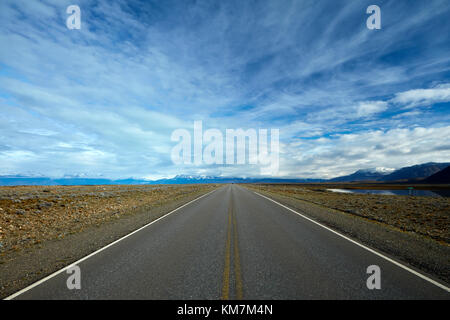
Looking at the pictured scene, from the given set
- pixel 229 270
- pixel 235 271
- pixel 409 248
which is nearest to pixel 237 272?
pixel 235 271

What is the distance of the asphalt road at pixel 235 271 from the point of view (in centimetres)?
419

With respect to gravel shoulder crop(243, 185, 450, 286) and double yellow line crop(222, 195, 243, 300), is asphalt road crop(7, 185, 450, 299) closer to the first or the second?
double yellow line crop(222, 195, 243, 300)

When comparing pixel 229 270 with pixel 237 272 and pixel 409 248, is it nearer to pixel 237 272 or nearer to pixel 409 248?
pixel 237 272

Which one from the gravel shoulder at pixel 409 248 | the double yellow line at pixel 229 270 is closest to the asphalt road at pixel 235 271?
the double yellow line at pixel 229 270

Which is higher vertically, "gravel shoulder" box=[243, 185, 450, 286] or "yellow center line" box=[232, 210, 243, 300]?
"yellow center line" box=[232, 210, 243, 300]

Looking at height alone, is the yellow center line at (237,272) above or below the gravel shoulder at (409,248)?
above

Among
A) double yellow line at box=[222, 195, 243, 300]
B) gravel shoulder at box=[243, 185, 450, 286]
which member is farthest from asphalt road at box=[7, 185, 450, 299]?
gravel shoulder at box=[243, 185, 450, 286]

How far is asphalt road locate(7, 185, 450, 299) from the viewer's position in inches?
165

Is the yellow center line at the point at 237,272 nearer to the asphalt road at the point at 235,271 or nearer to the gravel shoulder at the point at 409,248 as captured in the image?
the asphalt road at the point at 235,271

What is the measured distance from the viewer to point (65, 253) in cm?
689

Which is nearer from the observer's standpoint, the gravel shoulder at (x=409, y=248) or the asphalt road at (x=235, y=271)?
the asphalt road at (x=235, y=271)

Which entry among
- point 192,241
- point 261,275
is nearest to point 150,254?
point 192,241
